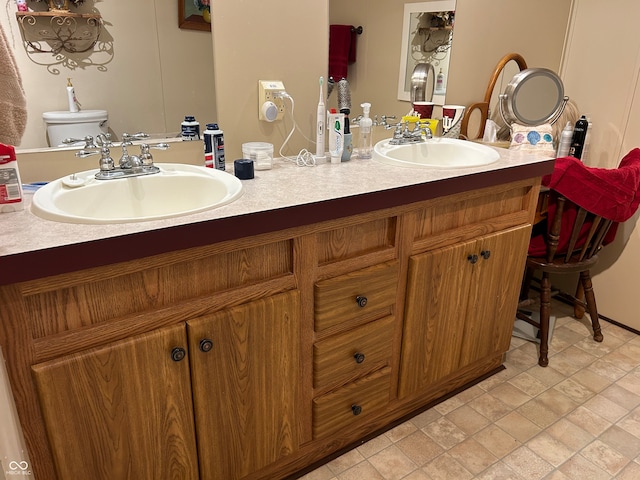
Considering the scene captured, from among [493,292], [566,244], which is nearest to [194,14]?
[493,292]

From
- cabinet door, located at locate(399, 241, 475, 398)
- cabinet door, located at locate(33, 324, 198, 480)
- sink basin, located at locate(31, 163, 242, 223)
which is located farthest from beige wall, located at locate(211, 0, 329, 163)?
cabinet door, located at locate(33, 324, 198, 480)

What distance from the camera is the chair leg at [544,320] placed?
81.1 inches

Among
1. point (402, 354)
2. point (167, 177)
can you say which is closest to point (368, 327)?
point (402, 354)

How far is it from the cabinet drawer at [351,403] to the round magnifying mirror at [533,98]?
133cm

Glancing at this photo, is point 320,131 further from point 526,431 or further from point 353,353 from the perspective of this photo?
point 526,431

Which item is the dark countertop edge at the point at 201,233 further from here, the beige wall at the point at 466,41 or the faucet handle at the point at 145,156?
the beige wall at the point at 466,41

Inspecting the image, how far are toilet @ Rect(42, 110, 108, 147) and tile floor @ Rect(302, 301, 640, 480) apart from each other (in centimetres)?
123

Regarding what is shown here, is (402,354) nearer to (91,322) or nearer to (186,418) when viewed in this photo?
(186,418)

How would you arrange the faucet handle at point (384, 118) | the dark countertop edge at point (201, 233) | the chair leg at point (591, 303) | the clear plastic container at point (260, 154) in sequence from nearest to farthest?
the dark countertop edge at point (201, 233), the clear plastic container at point (260, 154), the faucet handle at point (384, 118), the chair leg at point (591, 303)

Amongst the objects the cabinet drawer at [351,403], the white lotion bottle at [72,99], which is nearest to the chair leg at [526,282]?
the cabinet drawer at [351,403]

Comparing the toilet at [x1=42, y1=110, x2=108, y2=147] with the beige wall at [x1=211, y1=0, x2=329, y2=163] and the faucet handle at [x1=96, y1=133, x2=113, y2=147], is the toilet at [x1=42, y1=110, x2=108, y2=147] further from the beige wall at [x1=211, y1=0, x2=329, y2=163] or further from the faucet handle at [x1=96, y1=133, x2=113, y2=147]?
the beige wall at [x1=211, y1=0, x2=329, y2=163]

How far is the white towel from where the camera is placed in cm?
111

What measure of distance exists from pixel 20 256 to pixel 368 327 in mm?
942

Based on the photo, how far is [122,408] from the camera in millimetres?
1058
